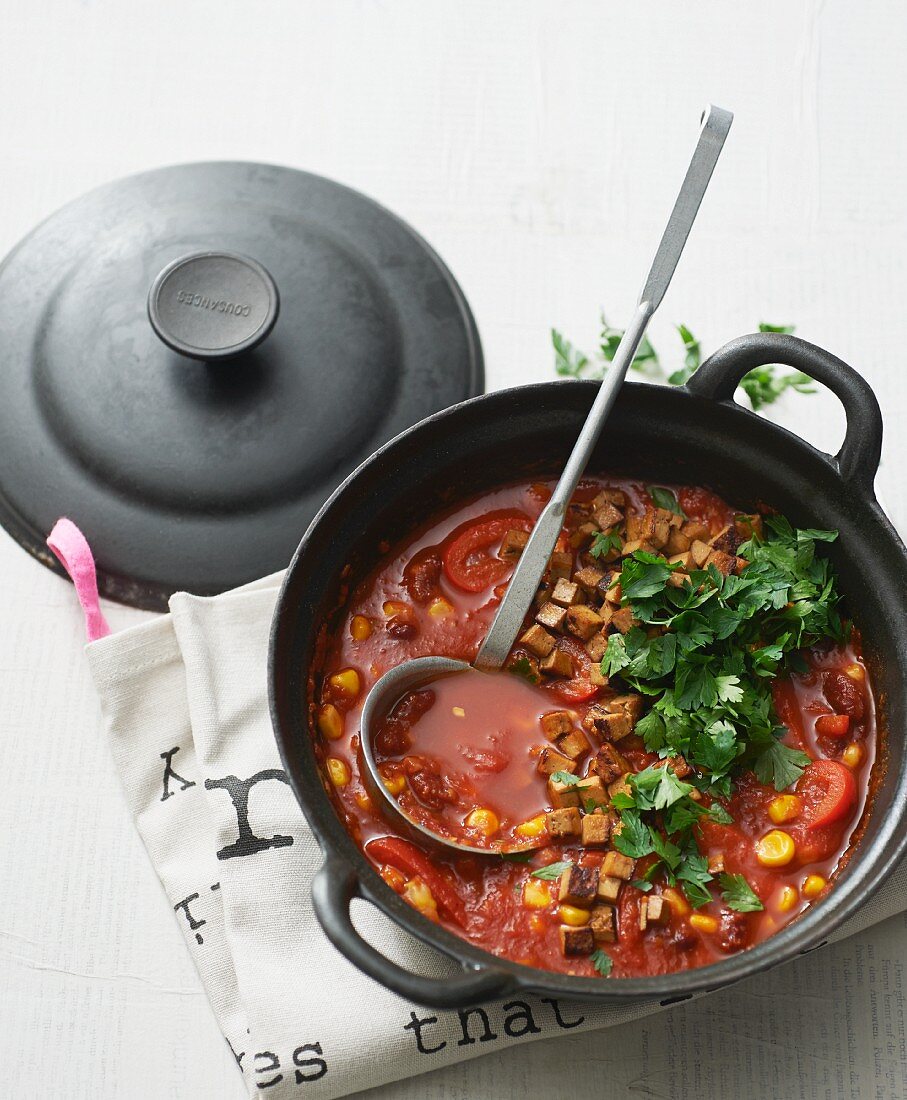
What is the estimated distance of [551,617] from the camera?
8.73 feet

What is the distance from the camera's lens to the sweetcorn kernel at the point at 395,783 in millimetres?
2561

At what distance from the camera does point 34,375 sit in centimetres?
315

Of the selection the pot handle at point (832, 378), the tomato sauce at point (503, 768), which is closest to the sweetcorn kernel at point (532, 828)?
the tomato sauce at point (503, 768)

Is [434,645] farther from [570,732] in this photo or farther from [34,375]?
[34,375]

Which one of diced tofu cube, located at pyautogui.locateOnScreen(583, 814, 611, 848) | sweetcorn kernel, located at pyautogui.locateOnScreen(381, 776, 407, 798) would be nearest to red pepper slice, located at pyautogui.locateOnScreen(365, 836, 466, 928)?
sweetcorn kernel, located at pyautogui.locateOnScreen(381, 776, 407, 798)

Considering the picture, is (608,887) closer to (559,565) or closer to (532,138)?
(559,565)

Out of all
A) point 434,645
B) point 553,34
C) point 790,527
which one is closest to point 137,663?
point 434,645

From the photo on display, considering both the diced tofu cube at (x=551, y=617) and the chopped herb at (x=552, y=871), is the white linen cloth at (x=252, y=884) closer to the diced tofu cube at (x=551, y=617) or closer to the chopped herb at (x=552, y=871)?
the chopped herb at (x=552, y=871)

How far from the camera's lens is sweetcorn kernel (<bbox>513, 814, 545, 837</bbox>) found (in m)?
2.54

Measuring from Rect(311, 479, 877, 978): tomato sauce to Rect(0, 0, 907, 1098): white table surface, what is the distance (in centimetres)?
71

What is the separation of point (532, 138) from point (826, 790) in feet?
7.08

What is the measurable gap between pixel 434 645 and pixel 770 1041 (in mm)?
1288

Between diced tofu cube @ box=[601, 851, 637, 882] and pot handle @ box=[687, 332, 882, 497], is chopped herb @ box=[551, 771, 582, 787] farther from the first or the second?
pot handle @ box=[687, 332, 882, 497]

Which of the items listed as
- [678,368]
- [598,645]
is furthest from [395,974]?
[678,368]
